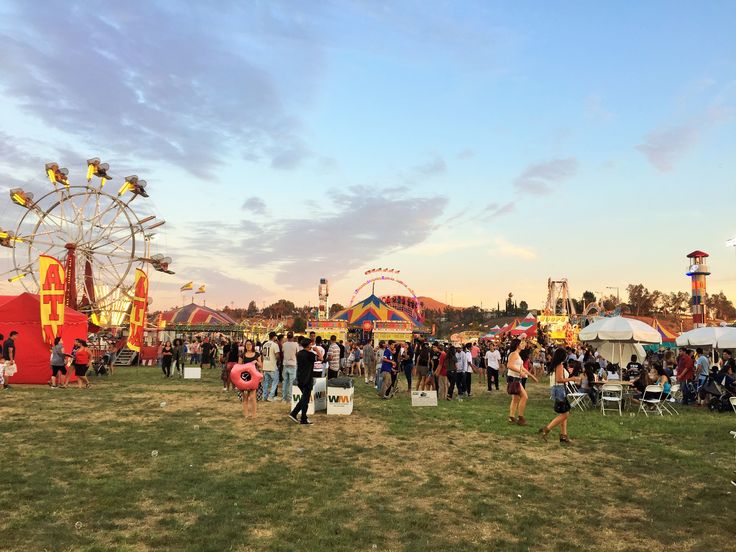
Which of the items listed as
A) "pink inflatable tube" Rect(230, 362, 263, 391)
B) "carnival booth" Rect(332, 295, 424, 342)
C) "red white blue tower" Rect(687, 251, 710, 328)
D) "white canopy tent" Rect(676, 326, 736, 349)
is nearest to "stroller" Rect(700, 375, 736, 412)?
"white canopy tent" Rect(676, 326, 736, 349)

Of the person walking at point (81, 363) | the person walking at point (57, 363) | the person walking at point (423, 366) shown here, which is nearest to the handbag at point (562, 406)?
the person walking at point (423, 366)

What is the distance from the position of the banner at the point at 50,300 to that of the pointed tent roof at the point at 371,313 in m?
35.6

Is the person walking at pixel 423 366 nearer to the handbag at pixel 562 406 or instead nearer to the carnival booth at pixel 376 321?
the handbag at pixel 562 406

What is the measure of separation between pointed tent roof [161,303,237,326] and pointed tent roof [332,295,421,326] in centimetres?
1266

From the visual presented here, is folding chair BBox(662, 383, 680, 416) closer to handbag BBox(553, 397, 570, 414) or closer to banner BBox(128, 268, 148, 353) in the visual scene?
handbag BBox(553, 397, 570, 414)

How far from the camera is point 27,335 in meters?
17.0

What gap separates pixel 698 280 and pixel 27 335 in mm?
59024

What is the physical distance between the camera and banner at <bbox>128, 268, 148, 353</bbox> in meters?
26.2

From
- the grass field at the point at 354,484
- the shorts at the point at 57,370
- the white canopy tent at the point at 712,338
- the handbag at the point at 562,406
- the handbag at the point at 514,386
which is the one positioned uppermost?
the white canopy tent at the point at 712,338

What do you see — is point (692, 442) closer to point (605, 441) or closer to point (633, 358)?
point (605, 441)

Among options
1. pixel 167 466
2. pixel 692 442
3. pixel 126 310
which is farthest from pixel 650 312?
pixel 167 466

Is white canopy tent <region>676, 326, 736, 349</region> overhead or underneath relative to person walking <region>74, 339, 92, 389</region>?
overhead

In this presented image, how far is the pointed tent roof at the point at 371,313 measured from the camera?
5241cm

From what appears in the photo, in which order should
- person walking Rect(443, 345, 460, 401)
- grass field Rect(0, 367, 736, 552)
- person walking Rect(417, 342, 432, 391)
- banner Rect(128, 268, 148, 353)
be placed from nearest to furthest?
1. grass field Rect(0, 367, 736, 552)
2. person walking Rect(443, 345, 460, 401)
3. person walking Rect(417, 342, 432, 391)
4. banner Rect(128, 268, 148, 353)
